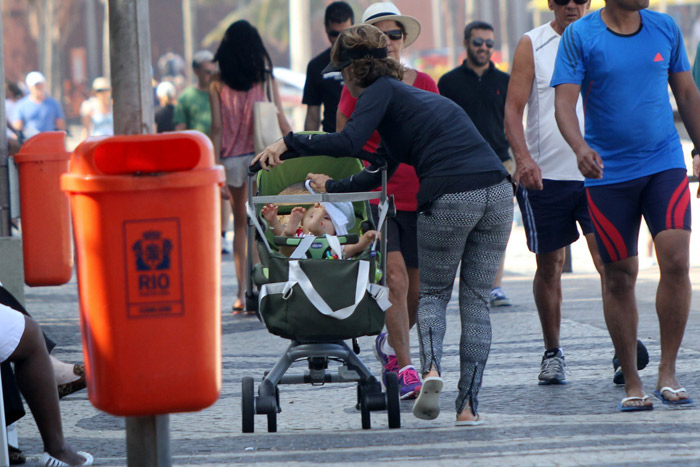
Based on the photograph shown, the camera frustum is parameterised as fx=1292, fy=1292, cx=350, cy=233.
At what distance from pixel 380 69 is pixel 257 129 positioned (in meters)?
3.95

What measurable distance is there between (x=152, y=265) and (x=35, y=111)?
16216 millimetres

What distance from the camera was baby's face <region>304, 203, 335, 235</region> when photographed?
5848 mm

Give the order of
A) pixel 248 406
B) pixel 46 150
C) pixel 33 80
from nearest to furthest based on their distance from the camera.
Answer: pixel 248 406 → pixel 46 150 → pixel 33 80

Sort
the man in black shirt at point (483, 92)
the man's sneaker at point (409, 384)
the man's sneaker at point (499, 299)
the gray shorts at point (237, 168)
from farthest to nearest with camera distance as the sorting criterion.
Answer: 1. the man's sneaker at point (499, 299)
2. the gray shorts at point (237, 168)
3. the man in black shirt at point (483, 92)
4. the man's sneaker at point (409, 384)

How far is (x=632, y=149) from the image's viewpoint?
18.8 feet

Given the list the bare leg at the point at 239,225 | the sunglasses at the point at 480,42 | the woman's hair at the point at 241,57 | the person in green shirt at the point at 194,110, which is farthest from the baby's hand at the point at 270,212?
the person in green shirt at the point at 194,110

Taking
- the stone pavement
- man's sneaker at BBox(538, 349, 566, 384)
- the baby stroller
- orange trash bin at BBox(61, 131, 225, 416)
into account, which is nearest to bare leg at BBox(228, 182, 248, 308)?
the stone pavement

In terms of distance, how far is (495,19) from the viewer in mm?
81688

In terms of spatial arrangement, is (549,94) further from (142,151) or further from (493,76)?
(142,151)

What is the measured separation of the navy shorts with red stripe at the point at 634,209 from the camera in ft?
18.6

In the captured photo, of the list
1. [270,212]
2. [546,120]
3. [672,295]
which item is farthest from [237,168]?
[672,295]

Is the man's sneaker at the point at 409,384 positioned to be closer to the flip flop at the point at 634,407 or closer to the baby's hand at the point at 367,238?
the baby's hand at the point at 367,238

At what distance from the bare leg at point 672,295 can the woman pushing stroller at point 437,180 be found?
75 centimetres

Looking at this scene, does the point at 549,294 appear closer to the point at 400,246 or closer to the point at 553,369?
the point at 553,369
